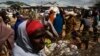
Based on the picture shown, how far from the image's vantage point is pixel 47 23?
41.4 ft

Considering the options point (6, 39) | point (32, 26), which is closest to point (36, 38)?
point (32, 26)

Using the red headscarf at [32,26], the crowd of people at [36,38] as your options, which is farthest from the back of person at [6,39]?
the red headscarf at [32,26]

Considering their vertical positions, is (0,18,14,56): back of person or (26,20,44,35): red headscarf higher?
(26,20,44,35): red headscarf

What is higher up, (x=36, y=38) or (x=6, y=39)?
(x=36, y=38)

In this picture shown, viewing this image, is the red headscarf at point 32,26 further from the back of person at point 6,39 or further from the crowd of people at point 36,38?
the back of person at point 6,39

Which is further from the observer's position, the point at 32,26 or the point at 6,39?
the point at 6,39

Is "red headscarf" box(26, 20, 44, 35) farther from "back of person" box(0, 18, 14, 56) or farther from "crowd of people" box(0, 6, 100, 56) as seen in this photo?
"back of person" box(0, 18, 14, 56)

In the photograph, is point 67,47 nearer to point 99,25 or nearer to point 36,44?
point 36,44

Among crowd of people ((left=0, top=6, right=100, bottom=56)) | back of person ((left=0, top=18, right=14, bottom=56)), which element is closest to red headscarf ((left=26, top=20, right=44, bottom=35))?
crowd of people ((left=0, top=6, right=100, bottom=56))

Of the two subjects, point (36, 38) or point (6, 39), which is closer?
point (36, 38)

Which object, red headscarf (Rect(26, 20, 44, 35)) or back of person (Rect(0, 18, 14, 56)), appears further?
back of person (Rect(0, 18, 14, 56))

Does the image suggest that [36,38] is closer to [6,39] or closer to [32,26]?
[32,26]

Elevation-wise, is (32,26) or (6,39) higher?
(32,26)

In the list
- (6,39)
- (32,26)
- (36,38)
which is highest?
(32,26)
